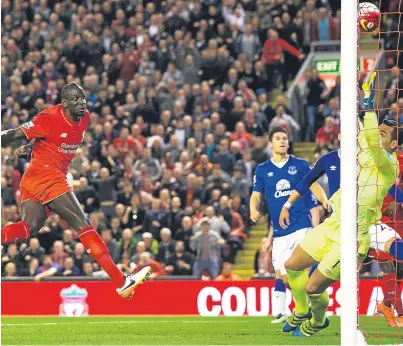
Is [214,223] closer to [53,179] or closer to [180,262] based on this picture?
[180,262]

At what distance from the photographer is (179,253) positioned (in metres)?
18.8

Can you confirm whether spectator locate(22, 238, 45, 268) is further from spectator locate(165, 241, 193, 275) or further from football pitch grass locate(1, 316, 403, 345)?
football pitch grass locate(1, 316, 403, 345)

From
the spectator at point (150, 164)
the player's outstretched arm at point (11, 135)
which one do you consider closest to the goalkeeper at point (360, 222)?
the player's outstretched arm at point (11, 135)

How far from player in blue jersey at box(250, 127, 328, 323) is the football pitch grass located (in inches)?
→ 28.4

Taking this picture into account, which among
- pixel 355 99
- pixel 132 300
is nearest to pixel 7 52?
pixel 132 300

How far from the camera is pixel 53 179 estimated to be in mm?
11773

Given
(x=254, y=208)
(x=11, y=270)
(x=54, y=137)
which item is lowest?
(x=11, y=270)

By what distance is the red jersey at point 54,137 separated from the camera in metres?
11.8

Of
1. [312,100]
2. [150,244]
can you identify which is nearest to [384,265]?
[150,244]

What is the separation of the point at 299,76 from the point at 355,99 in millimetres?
14438

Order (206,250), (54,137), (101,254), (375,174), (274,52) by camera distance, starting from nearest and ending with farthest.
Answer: (375,174) → (101,254) → (54,137) → (206,250) → (274,52)

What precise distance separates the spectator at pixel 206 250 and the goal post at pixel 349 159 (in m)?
10.0

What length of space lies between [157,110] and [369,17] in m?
11.9

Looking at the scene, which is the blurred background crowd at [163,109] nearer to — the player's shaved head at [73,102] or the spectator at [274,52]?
the spectator at [274,52]
